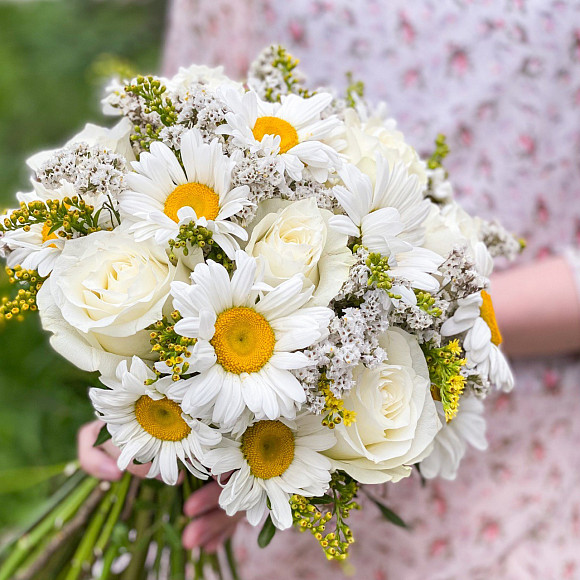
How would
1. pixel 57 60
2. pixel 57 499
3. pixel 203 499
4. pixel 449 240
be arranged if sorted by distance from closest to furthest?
pixel 449 240
pixel 203 499
pixel 57 499
pixel 57 60

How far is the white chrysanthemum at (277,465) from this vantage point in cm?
50

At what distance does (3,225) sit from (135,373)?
0.56 ft

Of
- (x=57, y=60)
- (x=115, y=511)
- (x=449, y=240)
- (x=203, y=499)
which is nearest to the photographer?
(x=449, y=240)

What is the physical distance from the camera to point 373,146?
566 mm

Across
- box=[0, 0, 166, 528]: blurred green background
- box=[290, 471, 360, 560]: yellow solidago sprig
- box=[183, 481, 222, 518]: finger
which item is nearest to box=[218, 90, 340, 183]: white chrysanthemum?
box=[290, 471, 360, 560]: yellow solidago sprig

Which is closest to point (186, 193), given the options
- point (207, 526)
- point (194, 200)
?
point (194, 200)

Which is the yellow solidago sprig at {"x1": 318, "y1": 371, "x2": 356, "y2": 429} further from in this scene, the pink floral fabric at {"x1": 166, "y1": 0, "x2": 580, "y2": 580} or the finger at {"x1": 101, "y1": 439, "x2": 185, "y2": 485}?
the pink floral fabric at {"x1": 166, "y1": 0, "x2": 580, "y2": 580}

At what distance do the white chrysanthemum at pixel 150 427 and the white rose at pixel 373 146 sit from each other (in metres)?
0.25

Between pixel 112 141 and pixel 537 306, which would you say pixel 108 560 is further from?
pixel 537 306

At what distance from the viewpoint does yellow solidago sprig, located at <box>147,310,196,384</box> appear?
0.44 meters

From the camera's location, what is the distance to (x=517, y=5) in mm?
952

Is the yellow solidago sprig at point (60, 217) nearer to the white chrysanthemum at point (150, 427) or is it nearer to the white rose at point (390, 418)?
the white chrysanthemum at point (150, 427)

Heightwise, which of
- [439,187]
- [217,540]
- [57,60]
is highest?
[57,60]

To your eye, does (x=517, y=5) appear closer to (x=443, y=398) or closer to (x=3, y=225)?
(x=443, y=398)
